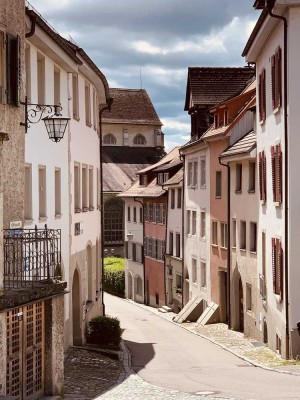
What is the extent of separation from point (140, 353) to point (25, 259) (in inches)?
662

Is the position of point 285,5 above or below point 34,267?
above

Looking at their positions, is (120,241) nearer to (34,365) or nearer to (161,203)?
(161,203)

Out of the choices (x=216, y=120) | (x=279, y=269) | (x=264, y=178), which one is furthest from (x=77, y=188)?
(x=216, y=120)

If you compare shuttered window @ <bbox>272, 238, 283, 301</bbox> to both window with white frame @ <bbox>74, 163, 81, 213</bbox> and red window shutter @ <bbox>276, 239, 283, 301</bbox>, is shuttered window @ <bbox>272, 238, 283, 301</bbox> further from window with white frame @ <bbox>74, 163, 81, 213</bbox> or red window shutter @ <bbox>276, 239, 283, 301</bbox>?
window with white frame @ <bbox>74, 163, 81, 213</bbox>

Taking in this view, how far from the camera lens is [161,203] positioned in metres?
61.4

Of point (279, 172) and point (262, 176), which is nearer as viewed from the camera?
point (279, 172)

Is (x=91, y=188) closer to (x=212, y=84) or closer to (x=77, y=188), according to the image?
(x=77, y=188)

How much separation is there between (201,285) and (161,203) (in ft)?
43.1

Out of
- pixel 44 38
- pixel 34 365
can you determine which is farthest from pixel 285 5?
pixel 34 365

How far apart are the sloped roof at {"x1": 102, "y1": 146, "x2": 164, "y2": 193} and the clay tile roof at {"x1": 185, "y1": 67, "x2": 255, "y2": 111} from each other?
41356 millimetres

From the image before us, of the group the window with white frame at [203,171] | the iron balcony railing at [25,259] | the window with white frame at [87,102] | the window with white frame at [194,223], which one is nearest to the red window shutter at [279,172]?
the window with white frame at [87,102]

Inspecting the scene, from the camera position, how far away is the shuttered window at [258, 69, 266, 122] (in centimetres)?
3222

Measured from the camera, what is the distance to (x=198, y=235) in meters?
49.6

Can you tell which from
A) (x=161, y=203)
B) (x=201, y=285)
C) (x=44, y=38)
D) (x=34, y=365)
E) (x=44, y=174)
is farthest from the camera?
(x=161, y=203)
